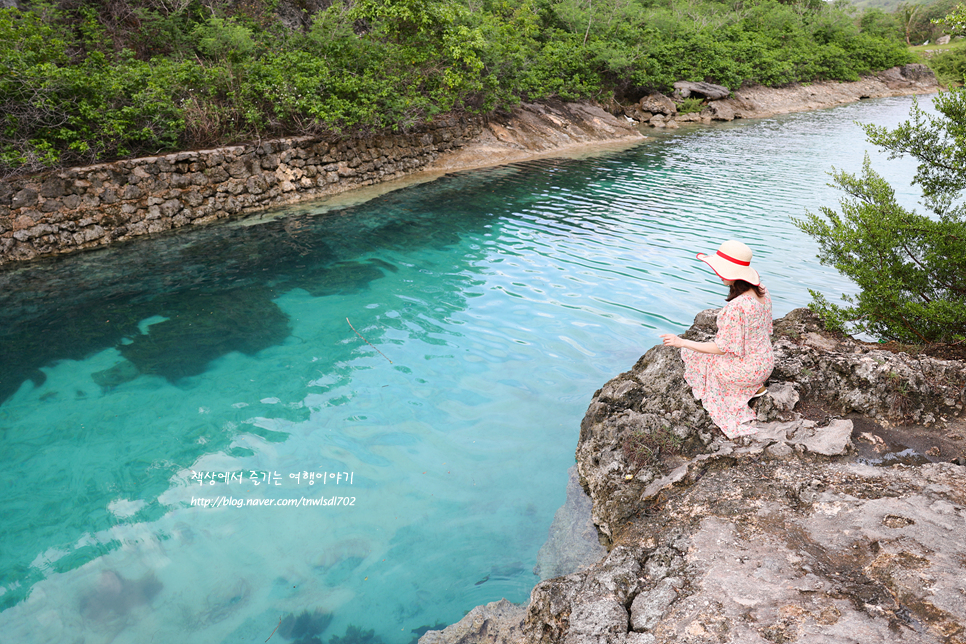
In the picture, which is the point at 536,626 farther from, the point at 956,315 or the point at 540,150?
the point at 540,150

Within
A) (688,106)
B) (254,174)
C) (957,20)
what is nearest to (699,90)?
(688,106)

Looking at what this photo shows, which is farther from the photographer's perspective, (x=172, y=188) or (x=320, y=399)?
(x=172, y=188)

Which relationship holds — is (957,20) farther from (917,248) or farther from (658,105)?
(658,105)

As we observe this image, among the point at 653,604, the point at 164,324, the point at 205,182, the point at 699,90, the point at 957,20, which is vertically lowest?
the point at 164,324

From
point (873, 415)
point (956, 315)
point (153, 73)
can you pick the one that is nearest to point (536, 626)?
point (873, 415)

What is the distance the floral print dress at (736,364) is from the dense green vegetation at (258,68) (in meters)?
12.9

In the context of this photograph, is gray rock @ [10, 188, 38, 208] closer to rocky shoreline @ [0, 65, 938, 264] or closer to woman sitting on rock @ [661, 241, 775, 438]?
rocky shoreline @ [0, 65, 938, 264]

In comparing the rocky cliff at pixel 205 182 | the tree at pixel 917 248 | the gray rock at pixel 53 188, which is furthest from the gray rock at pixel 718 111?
the gray rock at pixel 53 188

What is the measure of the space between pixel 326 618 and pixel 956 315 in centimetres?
603

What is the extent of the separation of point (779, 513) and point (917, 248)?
3.73 metres

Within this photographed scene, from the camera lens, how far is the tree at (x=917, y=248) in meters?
5.03

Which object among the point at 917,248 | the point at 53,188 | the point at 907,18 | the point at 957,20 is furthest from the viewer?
the point at 907,18

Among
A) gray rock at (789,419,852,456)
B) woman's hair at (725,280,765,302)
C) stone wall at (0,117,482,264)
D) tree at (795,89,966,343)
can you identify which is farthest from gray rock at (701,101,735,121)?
gray rock at (789,419,852,456)

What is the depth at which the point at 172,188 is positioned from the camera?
41.0ft
